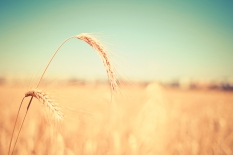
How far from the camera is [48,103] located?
134cm

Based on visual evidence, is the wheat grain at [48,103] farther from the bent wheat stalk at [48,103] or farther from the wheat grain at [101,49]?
the wheat grain at [101,49]

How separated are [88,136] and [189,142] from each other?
184 cm

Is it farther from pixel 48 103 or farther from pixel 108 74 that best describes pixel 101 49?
pixel 48 103

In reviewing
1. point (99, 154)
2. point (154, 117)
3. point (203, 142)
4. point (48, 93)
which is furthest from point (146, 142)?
point (48, 93)

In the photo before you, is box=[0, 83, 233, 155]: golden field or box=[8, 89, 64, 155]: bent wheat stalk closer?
box=[8, 89, 64, 155]: bent wheat stalk

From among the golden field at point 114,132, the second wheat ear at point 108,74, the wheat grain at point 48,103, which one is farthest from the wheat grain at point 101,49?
the wheat grain at point 48,103

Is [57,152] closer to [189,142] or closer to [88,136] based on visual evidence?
[88,136]

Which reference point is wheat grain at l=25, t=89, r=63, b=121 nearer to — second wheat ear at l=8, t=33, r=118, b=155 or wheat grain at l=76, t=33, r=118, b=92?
second wheat ear at l=8, t=33, r=118, b=155

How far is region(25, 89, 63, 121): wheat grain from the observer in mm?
Answer: 1334

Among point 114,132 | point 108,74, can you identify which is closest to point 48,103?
point 108,74

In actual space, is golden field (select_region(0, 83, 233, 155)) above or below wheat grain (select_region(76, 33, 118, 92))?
below

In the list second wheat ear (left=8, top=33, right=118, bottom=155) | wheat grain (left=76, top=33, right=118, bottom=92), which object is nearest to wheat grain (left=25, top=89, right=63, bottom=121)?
second wheat ear (left=8, top=33, right=118, bottom=155)

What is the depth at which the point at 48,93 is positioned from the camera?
1388 mm

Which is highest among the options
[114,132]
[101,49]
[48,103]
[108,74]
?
[101,49]
